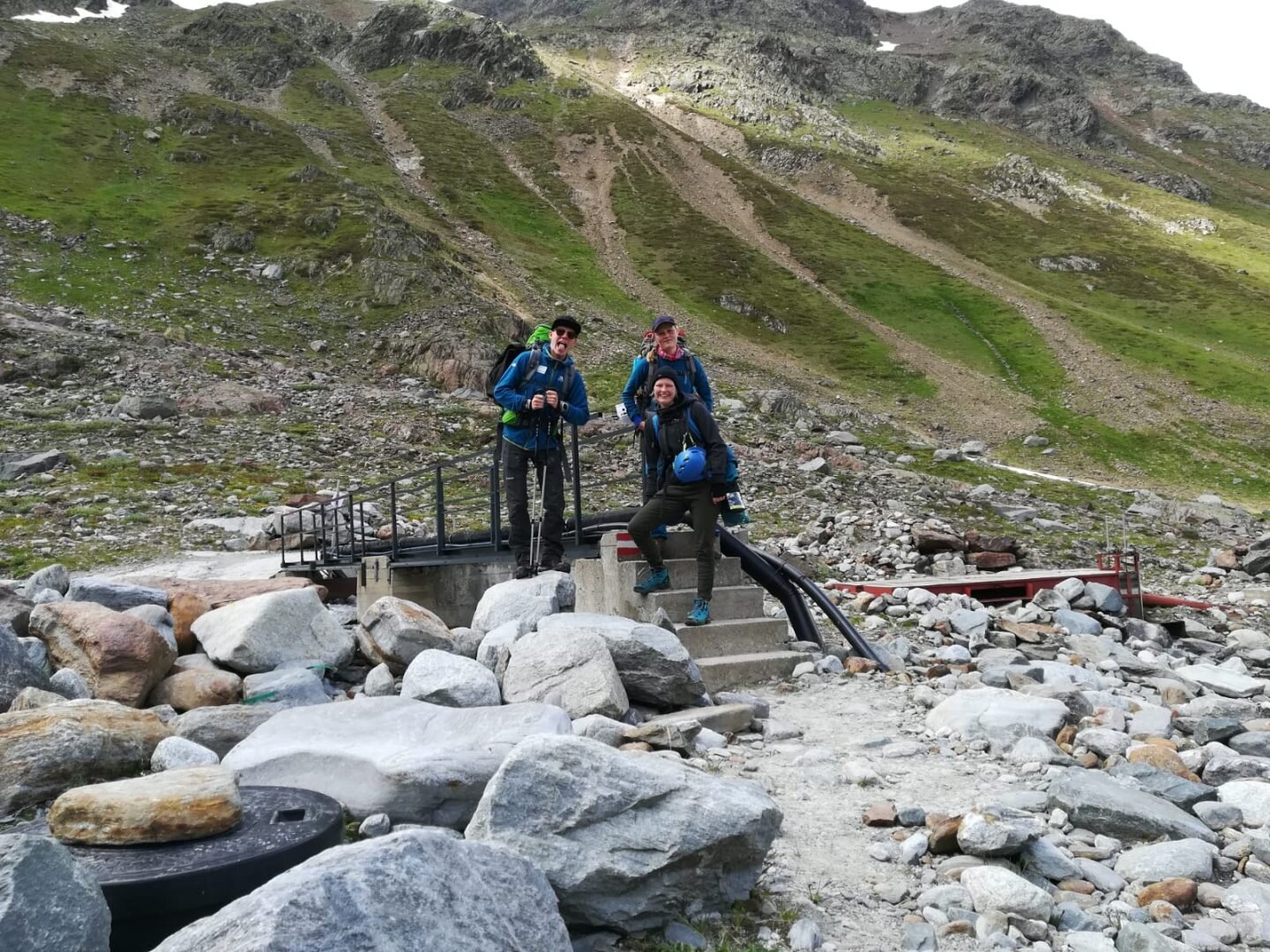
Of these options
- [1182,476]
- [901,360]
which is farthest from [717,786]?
[901,360]

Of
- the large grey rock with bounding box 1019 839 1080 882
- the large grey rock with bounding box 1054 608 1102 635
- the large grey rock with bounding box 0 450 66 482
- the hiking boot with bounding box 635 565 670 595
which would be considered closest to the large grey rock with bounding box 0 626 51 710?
the hiking boot with bounding box 635 565 670 595

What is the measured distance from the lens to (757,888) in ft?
14.8

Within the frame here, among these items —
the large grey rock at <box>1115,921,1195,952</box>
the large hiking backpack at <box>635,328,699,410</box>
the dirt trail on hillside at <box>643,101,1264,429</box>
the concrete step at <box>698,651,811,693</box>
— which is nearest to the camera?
the large grey rock at <box>1115,921,1195,952</box>

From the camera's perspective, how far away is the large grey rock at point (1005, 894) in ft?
13.5

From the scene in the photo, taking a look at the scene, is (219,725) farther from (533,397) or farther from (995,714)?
(995,714)

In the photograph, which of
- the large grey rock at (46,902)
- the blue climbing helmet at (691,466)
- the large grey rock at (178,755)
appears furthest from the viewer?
the blue climbing helmet at (691,466)

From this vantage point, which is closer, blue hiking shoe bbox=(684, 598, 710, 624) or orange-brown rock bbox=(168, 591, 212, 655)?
blue hiking shoe bbox=(684, 598, 710, 624)

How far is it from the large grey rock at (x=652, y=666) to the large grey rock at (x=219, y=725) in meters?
2.56

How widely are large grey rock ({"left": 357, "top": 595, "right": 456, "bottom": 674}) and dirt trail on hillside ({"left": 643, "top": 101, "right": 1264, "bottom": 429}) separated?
4731cm

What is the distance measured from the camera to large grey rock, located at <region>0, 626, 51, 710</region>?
720 centimetres

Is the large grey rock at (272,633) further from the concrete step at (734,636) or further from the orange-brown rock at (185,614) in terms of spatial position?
the concrete step at (734,636)

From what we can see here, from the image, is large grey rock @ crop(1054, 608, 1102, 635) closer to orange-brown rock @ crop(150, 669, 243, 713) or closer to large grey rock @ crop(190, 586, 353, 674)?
large grey rock @ crop(190, 586, 353, 674)

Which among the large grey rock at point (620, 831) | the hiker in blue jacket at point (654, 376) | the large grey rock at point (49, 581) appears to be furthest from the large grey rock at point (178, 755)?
the large grey rock at point (49, 581)

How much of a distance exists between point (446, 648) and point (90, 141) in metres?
83.6
